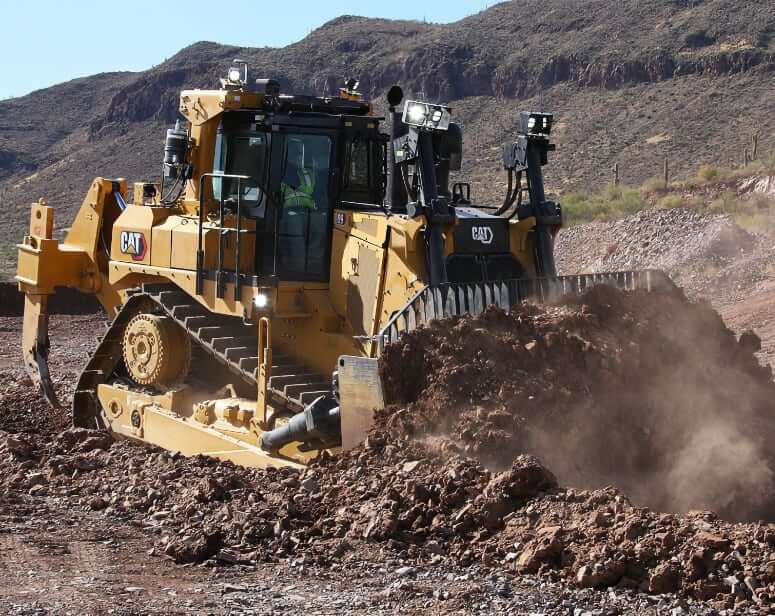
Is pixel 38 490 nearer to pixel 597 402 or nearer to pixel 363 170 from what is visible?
pixel 363 170

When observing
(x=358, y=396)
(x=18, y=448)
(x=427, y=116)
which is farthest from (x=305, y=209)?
Result: (x=18, y=448)

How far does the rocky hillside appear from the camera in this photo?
1705 inches

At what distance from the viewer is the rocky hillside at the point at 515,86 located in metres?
43.3

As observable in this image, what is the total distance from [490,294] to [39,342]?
5.60 m

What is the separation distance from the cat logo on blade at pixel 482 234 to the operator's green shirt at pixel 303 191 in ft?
4.53

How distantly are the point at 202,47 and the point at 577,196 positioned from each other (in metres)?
44.0

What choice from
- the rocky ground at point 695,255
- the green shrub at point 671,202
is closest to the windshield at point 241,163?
the rocky ground at point 695,255

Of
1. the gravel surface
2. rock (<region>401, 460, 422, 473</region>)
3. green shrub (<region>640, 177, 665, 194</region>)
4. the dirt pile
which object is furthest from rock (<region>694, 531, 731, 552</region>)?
green shrub (<region>640, 177, 665, 194</region>)

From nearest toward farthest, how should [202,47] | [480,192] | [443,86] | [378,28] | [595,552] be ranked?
[595,552]
[480,192]
[443,86]
[378,28]
[202,47]

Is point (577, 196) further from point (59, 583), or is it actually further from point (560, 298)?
point (59, 583)

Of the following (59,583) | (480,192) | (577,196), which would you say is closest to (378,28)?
(480,192)

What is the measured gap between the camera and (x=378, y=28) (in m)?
66.8

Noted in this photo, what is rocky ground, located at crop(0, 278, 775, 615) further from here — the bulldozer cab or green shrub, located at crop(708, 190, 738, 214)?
green shrub, located at crop(708, 190, 738, 214)

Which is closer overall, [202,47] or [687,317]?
[687,317]
